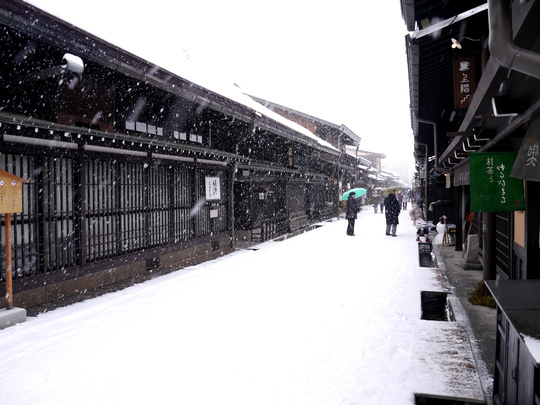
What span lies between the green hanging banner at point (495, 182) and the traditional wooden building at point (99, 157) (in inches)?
232

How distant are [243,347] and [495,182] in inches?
165

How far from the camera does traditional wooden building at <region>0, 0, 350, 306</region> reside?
6.03 metres

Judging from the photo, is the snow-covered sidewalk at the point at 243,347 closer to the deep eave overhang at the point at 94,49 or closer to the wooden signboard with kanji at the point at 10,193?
the wooden signboard with kanji at the point at 10,193

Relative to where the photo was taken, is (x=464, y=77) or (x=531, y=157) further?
(x=464, y=77)

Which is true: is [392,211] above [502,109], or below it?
below

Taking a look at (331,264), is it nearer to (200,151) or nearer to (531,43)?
(200,151)

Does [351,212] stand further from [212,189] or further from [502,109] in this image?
[502,109]

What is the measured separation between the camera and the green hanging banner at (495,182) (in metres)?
5.26

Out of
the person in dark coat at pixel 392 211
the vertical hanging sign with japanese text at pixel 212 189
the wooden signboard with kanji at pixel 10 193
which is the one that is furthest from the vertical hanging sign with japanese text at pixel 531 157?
the person in dark coat at pixel 392 211

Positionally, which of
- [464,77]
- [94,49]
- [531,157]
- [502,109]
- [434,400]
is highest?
[464,77]

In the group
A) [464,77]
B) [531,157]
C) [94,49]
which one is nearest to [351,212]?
[464,77]

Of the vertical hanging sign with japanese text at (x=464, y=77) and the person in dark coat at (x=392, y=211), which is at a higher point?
the vertical hanging sign with japanese text at (x=464, y=77)

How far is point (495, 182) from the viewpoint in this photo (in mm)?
5285

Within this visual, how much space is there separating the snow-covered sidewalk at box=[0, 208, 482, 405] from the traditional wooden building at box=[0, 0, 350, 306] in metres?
1.01
